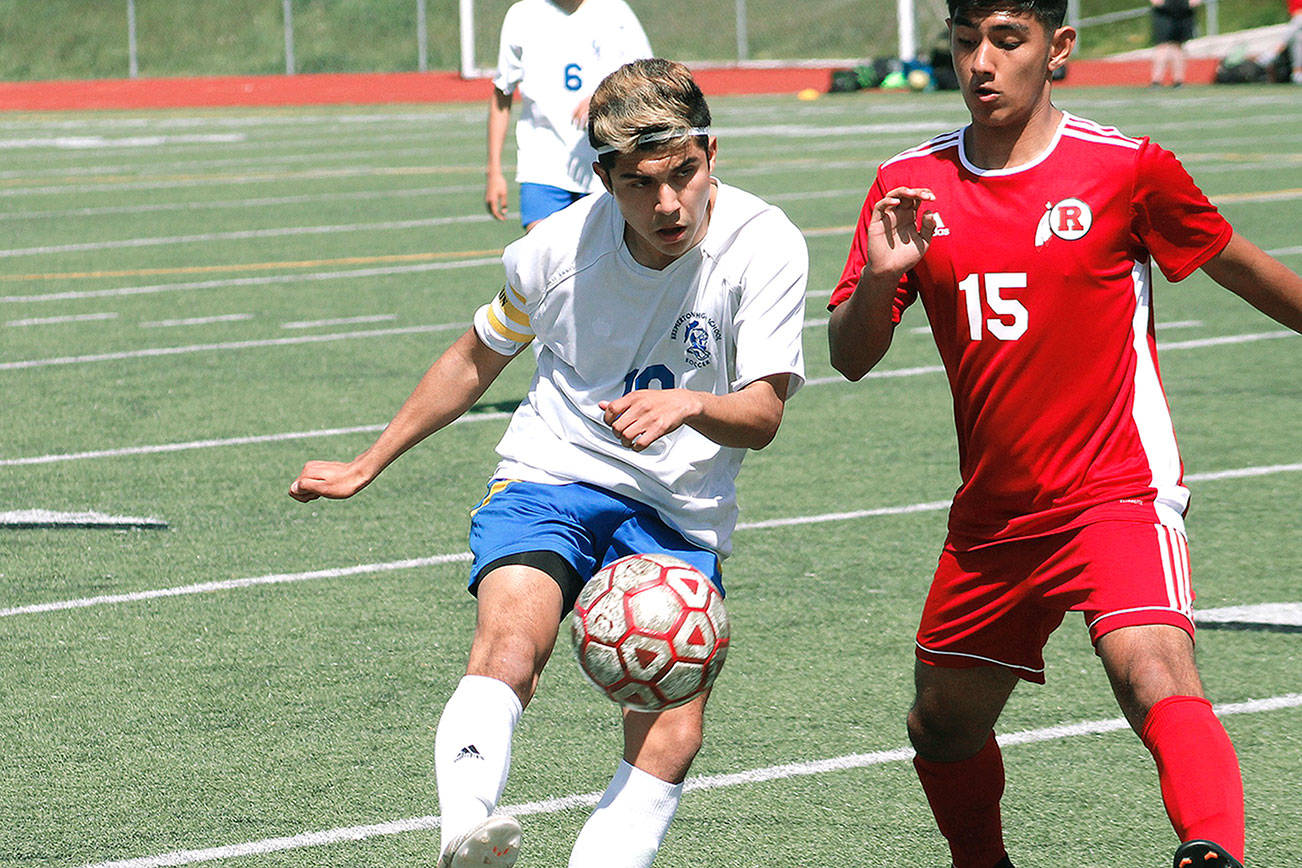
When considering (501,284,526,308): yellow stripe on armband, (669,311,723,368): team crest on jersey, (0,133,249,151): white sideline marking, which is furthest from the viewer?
(0,133,249,151): white sideline marking

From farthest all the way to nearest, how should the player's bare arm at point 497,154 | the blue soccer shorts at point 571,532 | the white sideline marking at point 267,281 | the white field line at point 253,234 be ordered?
the white field line at point 253,234 < the white sideline marking at point 267,281 < the player's bare arm at point 497,154 < the blue soccer shorts at point 571,532

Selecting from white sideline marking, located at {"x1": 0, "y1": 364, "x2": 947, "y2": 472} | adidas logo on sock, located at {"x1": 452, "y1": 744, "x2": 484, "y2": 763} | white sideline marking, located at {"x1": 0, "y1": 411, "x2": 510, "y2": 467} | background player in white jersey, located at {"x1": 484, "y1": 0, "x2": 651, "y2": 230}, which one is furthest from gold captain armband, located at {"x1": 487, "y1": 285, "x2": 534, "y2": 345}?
background player in white jersey, located at {"x1": 484, "y1": 0, "x2": 651, "y2": 230}

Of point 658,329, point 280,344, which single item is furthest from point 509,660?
point 280,344

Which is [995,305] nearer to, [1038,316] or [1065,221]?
[1038,316]

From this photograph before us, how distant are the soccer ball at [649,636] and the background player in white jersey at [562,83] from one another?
558cm

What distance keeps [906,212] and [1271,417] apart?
599 cm

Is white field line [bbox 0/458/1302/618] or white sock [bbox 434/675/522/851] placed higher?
white sock [bbox 434/675/522/851]

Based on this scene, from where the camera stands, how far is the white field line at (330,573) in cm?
657

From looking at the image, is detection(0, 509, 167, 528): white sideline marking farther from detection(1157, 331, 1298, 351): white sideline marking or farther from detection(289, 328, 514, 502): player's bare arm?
detection(1157, 331, 1298, 351): white sideline marking

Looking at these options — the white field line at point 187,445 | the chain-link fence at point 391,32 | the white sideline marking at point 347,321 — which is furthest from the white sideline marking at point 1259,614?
the chain-link fence at point 391,32

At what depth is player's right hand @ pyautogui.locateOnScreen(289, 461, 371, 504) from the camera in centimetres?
419

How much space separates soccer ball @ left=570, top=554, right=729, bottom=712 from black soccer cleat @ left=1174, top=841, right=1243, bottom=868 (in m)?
1.05

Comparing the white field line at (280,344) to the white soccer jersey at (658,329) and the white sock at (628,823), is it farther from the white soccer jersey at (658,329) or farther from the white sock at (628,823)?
the white sock at (628,823)

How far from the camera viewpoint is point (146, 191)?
2080 cm
